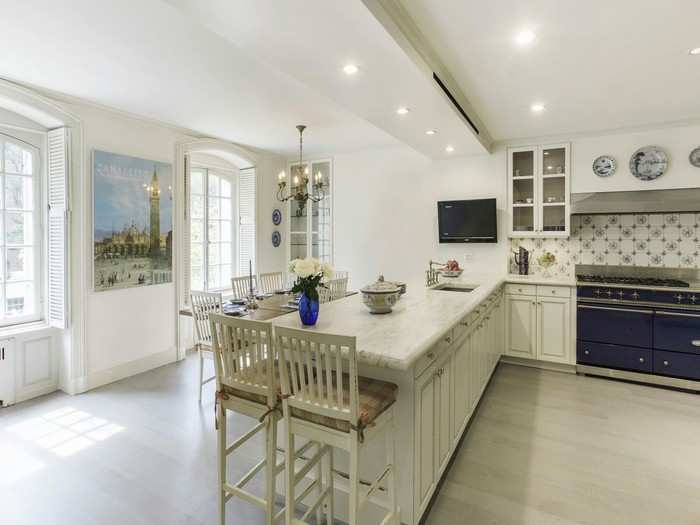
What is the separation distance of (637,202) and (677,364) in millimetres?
1594

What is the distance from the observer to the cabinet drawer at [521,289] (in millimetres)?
4309

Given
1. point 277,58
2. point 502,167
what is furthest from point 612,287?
point 277,58

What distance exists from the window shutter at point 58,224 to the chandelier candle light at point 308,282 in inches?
107

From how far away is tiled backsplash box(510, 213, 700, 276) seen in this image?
411 centimetres

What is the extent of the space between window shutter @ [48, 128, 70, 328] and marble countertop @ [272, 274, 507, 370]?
2.51 metres

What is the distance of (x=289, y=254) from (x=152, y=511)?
14.5ft

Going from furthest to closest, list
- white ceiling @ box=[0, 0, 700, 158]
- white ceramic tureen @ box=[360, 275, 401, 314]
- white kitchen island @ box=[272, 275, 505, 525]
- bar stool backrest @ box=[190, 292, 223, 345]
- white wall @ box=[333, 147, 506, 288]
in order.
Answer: white wall @ box=[333, 147, 506, 288] → bar stool backrest @ box=[190, 292, 223, 345] → white ceramic tureen @ box=[360, 275, 401, 314] → white ceiling @ box=[0, 0, 700, 158] → white kitchen island @ box=[272, 275, 505, 525]

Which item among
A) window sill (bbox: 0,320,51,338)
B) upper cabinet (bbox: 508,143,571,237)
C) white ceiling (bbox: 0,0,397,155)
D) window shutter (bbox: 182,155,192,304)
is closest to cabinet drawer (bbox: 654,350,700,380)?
upper cabinet (bbox: 508,143,571,237)

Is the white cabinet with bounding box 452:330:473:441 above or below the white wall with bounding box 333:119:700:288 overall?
below

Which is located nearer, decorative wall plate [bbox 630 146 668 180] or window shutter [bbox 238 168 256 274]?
decorative wall plate [bbox 630 146 668 180]

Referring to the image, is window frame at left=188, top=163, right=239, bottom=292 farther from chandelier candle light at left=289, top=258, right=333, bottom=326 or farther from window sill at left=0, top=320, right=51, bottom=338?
chandelier candle light at left=289, top=258, right=333, bottom=326

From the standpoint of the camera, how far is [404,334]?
1960mm

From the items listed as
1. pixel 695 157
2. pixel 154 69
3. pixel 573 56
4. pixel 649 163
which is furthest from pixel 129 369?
pixel 695 157

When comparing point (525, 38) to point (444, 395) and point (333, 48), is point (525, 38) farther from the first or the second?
point (444, 395)
